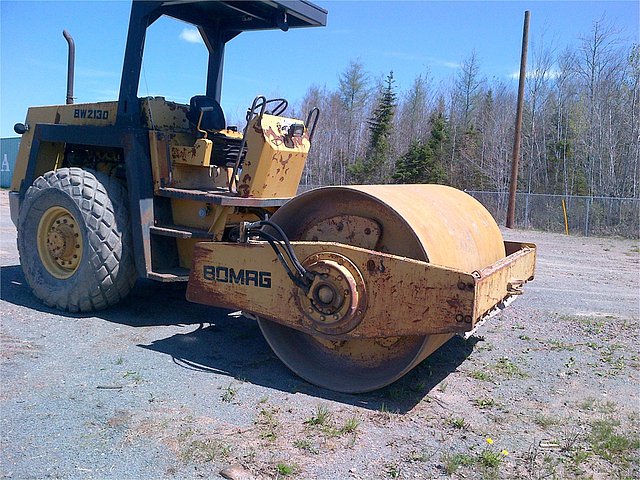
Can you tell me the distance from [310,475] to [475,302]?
139 cm

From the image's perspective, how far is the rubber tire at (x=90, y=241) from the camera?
562cm

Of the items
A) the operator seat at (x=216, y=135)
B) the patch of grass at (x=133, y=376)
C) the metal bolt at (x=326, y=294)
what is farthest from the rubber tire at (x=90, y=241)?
the metal bolt at (x=326, y=294)

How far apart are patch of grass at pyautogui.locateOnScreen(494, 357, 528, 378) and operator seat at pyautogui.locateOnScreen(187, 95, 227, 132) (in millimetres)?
3436

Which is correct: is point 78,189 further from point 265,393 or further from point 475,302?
point 475,302

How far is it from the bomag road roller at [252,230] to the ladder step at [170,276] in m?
0.02

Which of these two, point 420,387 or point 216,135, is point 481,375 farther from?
point 216,135

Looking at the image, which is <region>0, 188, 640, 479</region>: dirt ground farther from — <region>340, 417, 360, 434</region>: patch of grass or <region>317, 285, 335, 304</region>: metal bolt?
<region>317, 285, 335, 304</region>: metal bolt

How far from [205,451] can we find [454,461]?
1299 millimetres

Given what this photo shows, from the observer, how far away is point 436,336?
4086 mm

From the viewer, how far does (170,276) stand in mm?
5570

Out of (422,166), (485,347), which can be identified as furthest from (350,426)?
(422,166)

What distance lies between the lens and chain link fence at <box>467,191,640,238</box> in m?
21.0

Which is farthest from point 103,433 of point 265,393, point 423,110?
point 423,110

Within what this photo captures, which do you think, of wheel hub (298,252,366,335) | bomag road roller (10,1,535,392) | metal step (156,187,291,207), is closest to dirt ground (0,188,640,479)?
bomag road roller (10,1,535,392)
